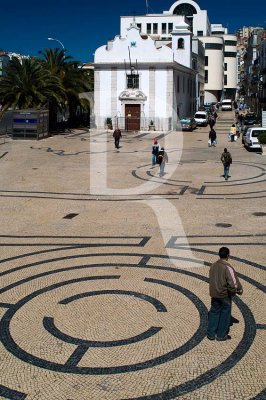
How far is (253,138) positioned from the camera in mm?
34625

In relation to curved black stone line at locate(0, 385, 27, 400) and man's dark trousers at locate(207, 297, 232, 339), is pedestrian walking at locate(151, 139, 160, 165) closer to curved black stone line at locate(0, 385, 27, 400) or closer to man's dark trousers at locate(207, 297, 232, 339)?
man's dark trousers at locate(207, 297, 232, 339)

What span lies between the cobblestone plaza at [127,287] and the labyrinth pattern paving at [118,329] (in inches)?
0.9

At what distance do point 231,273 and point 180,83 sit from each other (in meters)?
50.3

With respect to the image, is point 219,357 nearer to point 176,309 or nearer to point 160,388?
point 160,388

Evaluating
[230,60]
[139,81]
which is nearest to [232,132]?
[139,81]

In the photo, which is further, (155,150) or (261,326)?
(155,150)

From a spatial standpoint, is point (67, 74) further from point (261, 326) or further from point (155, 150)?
point (261, 326)

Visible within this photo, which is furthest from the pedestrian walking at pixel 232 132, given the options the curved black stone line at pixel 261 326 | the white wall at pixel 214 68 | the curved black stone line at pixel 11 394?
the white wall at pixel 214 68

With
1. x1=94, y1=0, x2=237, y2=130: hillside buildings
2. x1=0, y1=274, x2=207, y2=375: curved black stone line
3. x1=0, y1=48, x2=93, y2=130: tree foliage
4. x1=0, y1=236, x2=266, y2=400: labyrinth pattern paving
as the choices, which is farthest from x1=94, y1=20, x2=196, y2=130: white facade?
x1=0, y1=274, x2=207, y2=375: curved black stone line

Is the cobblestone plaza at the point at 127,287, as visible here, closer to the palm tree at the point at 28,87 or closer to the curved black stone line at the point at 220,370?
the curved black stone line at the point at 220,370

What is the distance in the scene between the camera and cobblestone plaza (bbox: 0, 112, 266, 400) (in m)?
7.45

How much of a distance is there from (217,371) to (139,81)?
A: 4587cm

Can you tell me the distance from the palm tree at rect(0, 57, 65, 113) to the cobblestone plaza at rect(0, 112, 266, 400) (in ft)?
66.7

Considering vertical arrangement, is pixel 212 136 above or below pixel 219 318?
above
